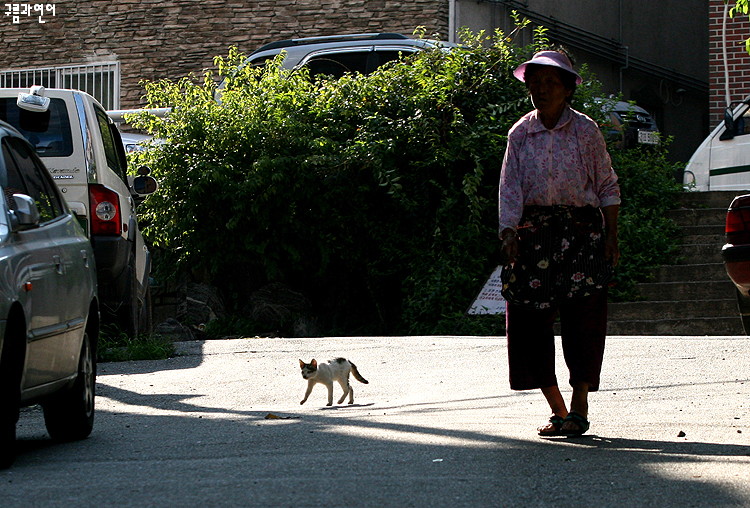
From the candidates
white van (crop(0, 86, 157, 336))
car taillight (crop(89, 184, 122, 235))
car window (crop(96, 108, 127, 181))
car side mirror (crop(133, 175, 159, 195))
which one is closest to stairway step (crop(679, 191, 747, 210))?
car side mirror (crop(133, 175, 159, 195))

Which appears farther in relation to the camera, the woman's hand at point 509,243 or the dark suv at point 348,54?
the dark suv at point 348,54

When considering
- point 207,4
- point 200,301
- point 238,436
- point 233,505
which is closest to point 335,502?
point 233,505

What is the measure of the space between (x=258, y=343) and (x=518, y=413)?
5.72m

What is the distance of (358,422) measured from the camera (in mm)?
7629

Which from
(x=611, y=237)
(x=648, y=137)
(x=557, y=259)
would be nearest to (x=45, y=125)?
(x=557, y=259)

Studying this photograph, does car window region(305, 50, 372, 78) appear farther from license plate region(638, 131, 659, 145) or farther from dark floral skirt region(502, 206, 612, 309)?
dark floral skirt region(502, 206, 612, 309)

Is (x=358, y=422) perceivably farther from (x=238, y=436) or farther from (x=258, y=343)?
(x=258, y=343)

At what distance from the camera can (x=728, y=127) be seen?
17.4 meters

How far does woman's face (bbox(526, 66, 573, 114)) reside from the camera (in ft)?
22.3

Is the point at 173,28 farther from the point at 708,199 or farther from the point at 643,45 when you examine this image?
the point at 708,199

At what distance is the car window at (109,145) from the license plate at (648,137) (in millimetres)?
9512

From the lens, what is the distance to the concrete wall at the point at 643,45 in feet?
84.6

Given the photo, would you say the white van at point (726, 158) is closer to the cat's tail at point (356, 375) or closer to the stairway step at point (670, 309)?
the stairway step at point (670, 309)

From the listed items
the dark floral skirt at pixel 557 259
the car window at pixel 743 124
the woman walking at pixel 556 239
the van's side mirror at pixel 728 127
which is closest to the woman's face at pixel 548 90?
the woman walking at pixel 556 239
